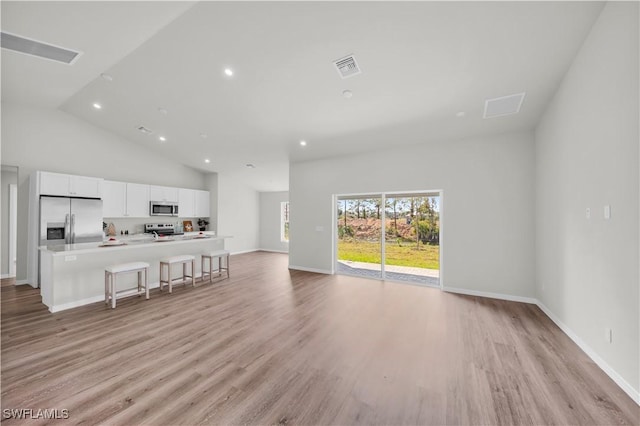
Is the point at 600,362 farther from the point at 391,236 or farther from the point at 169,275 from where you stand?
the point at 169,275

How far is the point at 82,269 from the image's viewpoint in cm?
379

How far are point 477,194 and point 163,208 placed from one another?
767cm

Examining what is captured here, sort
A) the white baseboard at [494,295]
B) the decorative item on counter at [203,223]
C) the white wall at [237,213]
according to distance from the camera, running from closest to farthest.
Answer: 1. the white baseboard at [494,295]
2. the decorative item on counter at [203,223]
3. the white wall at [237,213]

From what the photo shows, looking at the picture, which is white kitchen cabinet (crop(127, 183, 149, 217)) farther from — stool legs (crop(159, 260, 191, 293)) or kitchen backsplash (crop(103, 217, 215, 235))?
stool legs (crop(159, 260, 191, 293))

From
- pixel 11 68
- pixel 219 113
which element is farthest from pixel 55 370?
pixel 11 68

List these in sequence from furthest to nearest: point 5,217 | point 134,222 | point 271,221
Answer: point 271,221, point 134,222, point 5,217

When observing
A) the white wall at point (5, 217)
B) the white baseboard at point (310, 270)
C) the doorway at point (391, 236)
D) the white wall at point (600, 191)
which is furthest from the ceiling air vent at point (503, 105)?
the white wall at point (5, 217)

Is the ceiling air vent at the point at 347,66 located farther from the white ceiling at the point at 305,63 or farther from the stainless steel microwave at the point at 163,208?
the stainless steel microwave at the point at 163,208

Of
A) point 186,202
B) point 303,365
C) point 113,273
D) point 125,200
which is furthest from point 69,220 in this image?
point 303,365

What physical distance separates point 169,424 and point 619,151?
4.00 m

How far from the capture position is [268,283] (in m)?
5.09

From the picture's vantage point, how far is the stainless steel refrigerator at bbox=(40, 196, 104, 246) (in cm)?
479

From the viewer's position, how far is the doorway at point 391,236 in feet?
16.3

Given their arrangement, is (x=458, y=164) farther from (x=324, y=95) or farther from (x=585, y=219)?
(x=324, y=95)
